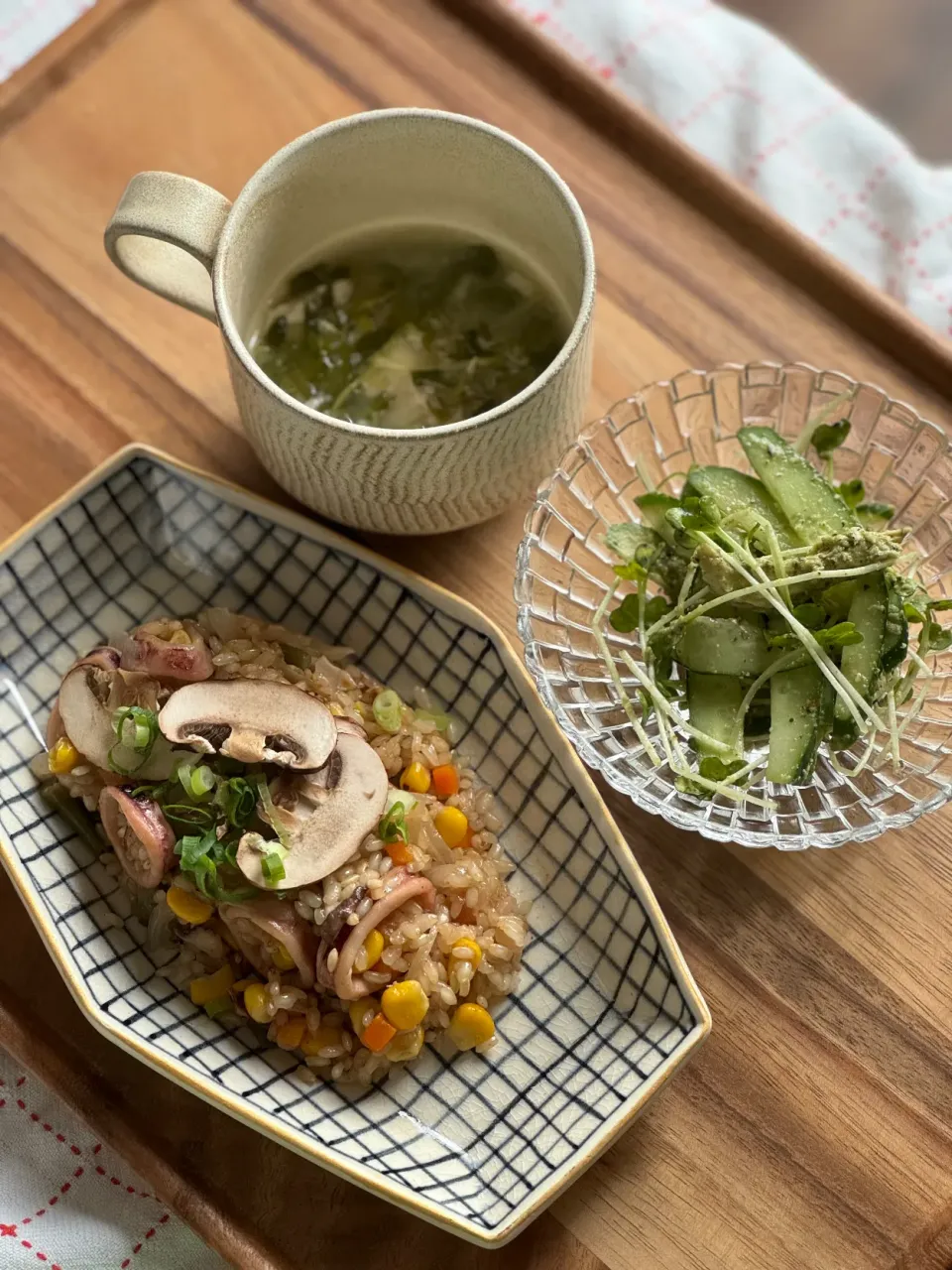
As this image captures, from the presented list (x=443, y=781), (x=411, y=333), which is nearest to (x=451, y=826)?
(x=443, y=781)

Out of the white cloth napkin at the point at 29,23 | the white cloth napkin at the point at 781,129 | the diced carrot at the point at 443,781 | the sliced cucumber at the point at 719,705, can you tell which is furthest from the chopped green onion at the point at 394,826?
the white cloth napkin at the point at 29,23

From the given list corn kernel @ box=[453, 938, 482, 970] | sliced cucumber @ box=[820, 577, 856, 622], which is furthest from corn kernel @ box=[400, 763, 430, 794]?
sliced cucumber @ box=[820, 577, 856, 622]

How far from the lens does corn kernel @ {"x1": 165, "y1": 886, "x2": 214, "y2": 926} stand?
2088mm

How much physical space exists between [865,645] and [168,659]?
43.5 inches

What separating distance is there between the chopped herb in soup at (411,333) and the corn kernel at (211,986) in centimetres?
95

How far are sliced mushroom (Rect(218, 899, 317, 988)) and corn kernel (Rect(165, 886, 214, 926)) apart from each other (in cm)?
3

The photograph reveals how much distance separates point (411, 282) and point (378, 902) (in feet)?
3.65

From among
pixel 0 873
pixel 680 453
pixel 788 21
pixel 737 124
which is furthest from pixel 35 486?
pixel 788 21

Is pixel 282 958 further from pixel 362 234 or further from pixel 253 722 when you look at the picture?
pixel 362 234

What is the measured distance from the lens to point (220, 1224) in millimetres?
2090

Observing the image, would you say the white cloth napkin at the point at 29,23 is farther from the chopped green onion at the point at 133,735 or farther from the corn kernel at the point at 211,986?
the corn kernel at the point at 211,986

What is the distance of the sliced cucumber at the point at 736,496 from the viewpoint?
2.20 m

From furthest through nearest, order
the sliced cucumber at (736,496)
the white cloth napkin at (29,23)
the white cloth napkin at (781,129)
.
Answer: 1. the white cloth napkin at (29,23)
2. the white cloth napkin at (781,129)
3. the sliced cucumber at (736,496)

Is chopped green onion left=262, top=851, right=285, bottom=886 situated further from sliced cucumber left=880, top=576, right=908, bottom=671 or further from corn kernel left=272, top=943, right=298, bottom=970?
sliced cucumber left=880, top=576, right=908, bottom=671
